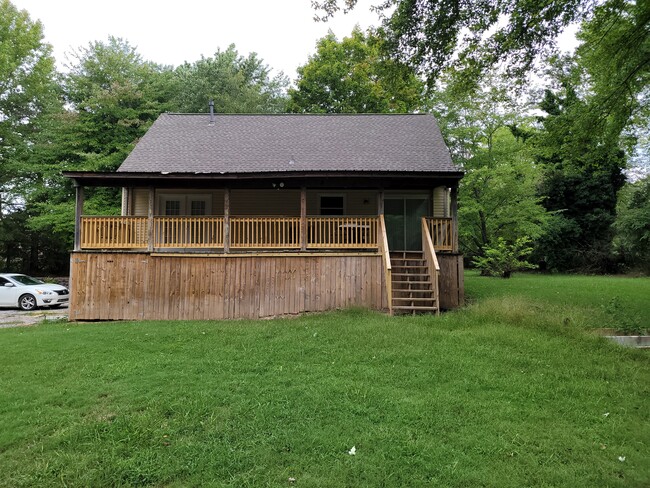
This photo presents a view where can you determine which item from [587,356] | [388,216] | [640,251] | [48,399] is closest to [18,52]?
[388,216]

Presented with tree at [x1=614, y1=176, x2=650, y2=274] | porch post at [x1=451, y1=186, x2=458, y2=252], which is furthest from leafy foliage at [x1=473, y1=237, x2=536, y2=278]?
porch post at [x1=451, y1=186, x2=458, y2=252]

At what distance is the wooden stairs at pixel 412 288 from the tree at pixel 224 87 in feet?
62.5

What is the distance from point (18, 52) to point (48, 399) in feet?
86.9

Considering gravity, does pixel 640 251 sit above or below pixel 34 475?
above

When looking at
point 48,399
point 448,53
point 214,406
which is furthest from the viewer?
point 448,53

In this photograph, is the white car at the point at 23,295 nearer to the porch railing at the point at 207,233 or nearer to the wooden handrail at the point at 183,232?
the porch railing at the point at 207,233

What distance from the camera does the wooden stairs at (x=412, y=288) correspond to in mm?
9406

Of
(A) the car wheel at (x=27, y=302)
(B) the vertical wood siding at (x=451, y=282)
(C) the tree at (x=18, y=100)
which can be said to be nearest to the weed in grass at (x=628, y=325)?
(B) the vertical wood siding at (x=451, y=282)

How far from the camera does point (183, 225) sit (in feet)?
36.3

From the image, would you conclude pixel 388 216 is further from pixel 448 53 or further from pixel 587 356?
pixel 587 356

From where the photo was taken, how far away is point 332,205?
13.5 m

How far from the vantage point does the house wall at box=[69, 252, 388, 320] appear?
10.2 m

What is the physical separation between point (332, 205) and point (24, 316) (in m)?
10.3

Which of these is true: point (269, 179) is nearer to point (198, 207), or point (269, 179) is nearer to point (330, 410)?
point (198, 207)
